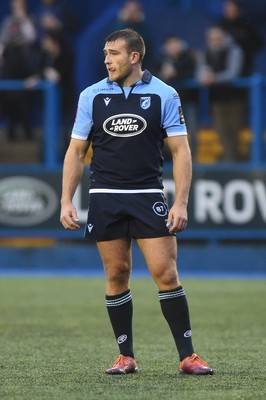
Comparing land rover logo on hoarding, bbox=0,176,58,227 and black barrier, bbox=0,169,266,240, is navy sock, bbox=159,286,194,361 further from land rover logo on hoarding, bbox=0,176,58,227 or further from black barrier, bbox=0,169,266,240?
land rover logo on hoarding, bbox=0,176,58,227

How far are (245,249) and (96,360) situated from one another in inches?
340

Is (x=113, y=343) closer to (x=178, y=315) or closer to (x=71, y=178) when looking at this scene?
(x=178, y=315)

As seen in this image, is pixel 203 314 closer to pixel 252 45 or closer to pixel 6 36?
pixel 252 45

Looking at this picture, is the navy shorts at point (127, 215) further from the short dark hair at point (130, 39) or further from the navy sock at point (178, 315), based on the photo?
the short dark hair at point (130, 39)

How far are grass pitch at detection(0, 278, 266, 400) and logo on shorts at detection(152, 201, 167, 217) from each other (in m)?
0.99

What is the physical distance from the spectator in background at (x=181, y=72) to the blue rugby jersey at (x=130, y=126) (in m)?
8.26

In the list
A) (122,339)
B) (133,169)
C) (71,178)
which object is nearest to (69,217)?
(71,178)

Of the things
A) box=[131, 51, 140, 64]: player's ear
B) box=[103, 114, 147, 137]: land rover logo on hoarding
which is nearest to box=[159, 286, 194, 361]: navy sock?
box=[103, 114, 147, 137]: land rover logo on hoarding

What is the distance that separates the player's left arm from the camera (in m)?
7.04

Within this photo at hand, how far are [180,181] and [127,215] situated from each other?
0.39m

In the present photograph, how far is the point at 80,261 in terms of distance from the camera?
16.8m

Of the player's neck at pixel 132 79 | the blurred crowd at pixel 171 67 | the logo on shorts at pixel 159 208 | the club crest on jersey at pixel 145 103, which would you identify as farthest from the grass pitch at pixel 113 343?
the blurred crowd at pixel 171 67

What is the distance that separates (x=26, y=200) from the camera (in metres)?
16.7

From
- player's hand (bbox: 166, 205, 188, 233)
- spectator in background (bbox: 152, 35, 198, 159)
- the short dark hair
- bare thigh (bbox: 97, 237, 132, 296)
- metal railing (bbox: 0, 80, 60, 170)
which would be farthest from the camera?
metal railing (bbox: 0, 80, 60, 170)
